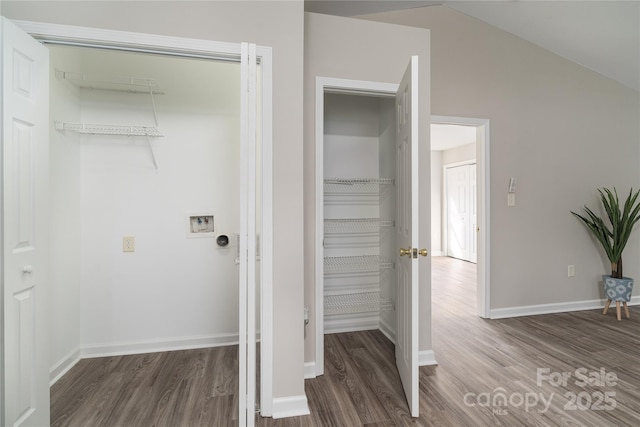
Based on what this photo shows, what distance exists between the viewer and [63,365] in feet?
6.84

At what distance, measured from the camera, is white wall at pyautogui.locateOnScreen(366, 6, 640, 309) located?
3.09 meters

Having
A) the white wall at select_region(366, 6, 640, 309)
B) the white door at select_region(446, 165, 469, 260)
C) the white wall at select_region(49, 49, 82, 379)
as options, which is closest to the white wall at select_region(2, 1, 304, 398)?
the white wall at select_region(49, 49, 82, 379)

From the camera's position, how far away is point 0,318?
1282mm

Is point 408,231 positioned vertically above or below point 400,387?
above

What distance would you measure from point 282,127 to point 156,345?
2096 mm

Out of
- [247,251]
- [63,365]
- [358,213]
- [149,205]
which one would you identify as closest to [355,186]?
[358,213]

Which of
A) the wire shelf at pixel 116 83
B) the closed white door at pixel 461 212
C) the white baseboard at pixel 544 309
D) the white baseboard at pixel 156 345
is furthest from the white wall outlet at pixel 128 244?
the closed white door at pixel 461 212

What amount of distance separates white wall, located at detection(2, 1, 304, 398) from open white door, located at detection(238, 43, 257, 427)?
0.79 feet

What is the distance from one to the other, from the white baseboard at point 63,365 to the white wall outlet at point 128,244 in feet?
2.70

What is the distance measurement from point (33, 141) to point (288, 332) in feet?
5.34

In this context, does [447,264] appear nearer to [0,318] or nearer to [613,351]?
[613,351]

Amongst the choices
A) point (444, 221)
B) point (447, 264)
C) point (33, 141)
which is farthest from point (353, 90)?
point (444, 221)

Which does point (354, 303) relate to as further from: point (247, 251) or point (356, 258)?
point (247, 251)

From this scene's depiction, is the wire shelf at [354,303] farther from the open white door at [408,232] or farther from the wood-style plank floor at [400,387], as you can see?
the open white door at [408,232]
